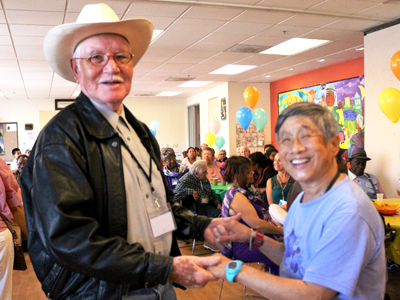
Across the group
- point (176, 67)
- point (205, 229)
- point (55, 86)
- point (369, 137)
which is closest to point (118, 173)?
point (205, 229)

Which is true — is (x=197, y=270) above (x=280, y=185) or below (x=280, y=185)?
above

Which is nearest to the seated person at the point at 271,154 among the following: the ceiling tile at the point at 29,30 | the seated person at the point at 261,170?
the seated person at the point at 261,170

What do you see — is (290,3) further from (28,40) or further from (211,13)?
(28,40)

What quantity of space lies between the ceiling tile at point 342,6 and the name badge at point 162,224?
4.58m

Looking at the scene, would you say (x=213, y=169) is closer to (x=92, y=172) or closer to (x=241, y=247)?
(x=241, y=247)

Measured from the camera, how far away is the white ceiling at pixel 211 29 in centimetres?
504

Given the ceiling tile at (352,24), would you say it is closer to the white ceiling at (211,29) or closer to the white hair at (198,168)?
the white ceiling at (211,29)

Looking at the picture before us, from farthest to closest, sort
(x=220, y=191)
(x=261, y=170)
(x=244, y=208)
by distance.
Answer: (x=261, y=170), (x=220, y=191), (x=244, y=208)

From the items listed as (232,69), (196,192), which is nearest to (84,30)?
(196,192)

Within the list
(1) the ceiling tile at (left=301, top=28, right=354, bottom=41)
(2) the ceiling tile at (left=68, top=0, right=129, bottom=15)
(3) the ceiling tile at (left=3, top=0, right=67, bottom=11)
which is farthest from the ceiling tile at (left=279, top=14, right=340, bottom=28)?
(3) the ceiling tile at (left=3, top=0, right=67, bottom=11)

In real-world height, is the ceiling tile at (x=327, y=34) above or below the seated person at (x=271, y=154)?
above

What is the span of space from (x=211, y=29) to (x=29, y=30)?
2860 mm

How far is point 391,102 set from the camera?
17.6 feet

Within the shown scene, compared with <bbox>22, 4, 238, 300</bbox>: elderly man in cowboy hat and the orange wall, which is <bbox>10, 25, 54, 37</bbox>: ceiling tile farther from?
the orange wall
